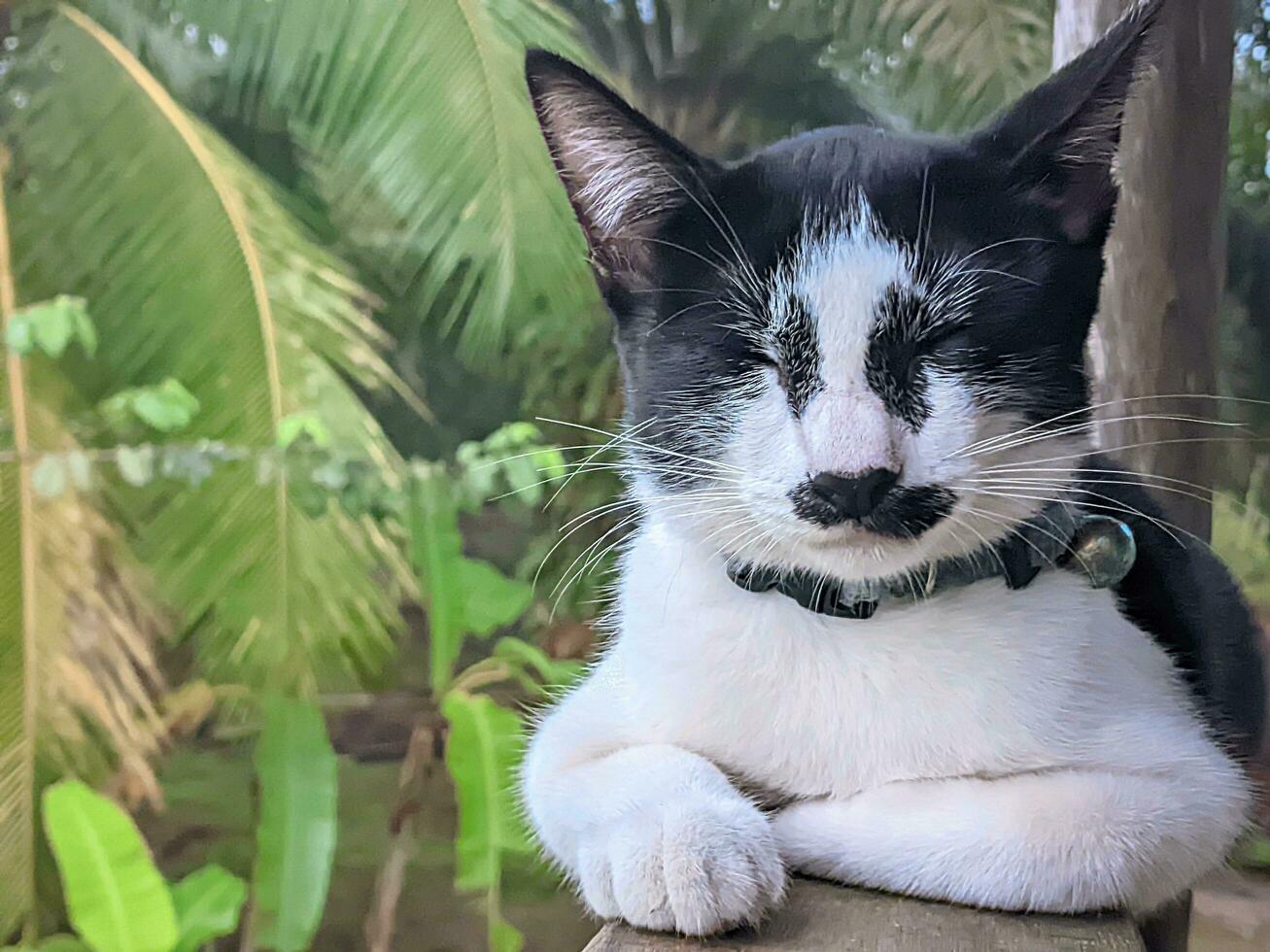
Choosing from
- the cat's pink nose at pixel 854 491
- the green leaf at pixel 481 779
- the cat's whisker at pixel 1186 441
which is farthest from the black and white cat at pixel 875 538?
the green leaf at pixel 481 779

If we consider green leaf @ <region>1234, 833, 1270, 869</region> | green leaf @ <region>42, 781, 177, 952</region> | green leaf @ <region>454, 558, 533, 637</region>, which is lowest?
green leaf @ <region>42, 781, 177, 952</region>

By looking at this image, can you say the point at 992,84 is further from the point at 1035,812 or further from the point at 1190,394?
the point at 1035,812

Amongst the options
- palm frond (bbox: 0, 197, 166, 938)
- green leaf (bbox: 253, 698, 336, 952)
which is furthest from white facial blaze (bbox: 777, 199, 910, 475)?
palm frond (bbox: 0, 197, 166, 938)

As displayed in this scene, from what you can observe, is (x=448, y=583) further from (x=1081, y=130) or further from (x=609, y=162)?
(x=1081, y=130)

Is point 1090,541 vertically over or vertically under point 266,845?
over

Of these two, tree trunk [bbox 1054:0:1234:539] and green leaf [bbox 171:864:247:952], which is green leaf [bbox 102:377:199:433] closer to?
green leaf [bbox 171:864:247:952]

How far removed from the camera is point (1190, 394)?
3.02 ft

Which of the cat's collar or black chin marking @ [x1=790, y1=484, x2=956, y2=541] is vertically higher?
black chin marking @ [x1=790, y1=484, x2=956, y2=541]

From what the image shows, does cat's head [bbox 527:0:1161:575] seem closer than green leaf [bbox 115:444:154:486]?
Yes

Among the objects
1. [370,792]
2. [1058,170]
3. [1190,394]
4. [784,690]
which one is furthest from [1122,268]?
[370,792]

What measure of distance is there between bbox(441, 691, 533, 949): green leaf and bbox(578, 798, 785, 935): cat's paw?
1.56 ft

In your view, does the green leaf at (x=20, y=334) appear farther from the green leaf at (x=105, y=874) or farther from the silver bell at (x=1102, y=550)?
the silver bell at (x=1102, y=550)

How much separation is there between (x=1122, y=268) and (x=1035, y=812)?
1.77ft

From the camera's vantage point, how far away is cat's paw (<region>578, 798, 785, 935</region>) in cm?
53
